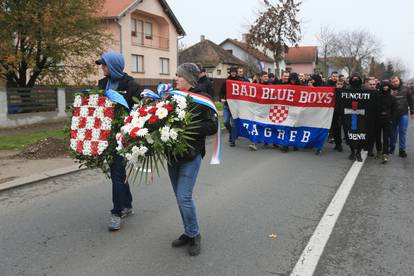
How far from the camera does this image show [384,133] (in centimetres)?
892

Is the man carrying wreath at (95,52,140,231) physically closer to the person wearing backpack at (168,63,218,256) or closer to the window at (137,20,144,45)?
the person wearing backpack at (168,63,218,256)

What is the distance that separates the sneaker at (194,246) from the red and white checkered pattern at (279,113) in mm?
6488

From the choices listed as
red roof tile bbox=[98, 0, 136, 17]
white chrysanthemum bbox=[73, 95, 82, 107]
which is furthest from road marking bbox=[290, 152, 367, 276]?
red roof tile bbox=[98, 0, 136, 17]

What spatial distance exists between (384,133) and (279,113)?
2.45 metres

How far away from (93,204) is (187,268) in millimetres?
2285

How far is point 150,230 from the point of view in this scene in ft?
15.1

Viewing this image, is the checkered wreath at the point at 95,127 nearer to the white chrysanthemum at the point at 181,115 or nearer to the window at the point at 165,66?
the white chrysanthemum at the point at 181,115

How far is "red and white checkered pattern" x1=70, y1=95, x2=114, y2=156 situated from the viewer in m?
4.22

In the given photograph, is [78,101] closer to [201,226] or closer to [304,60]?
[201,226]

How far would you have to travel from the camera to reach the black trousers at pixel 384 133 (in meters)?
8.77

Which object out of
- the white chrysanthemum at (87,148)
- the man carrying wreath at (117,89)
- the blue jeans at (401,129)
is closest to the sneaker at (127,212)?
the man carrying wreath at (117,89)

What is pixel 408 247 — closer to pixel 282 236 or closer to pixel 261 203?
pixel 282 236

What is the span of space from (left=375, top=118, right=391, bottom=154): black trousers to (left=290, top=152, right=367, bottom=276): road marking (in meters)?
2.33

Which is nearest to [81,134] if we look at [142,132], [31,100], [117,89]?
[117,89]
